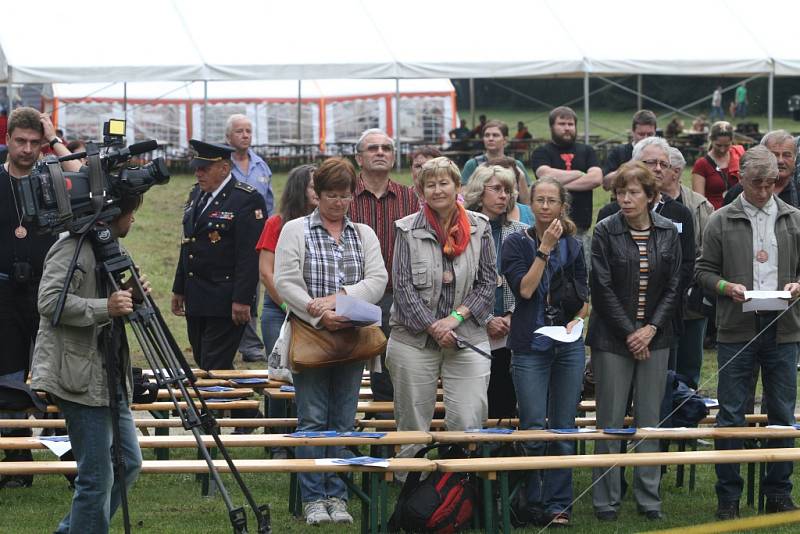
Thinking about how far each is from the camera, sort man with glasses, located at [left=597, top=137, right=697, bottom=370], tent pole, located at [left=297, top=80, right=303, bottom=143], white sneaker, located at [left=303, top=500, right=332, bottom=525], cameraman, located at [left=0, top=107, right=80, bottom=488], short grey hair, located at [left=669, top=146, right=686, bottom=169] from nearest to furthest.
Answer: white sneaker, located at [left=303, top=500, right=332, bottom=525] < man with glasses, located at [left=597, top=137, right=697, bottom=370] < cameraman, located at [left=0, top=107, right=80, bottom=488] < short grey hair, located at [left=669, top=146, right=686, bottom=169] < tent pole, located at [left=297, top=80, right=303, bottom=143]

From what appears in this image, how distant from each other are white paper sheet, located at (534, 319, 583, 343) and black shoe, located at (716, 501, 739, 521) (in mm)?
1193

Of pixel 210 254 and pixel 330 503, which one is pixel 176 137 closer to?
pixel 210 254

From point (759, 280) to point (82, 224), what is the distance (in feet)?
11.9

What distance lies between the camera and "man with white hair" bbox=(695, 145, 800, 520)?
6.87 metres

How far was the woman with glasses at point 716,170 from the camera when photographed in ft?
34.1

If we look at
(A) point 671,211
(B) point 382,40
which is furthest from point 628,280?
(B) point 382,40

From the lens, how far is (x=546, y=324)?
6.83 metres

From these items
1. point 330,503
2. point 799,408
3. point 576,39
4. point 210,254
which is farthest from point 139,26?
point 330,503

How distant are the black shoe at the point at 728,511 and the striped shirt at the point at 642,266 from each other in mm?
1071

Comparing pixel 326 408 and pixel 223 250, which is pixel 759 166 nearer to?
pixel 326 408

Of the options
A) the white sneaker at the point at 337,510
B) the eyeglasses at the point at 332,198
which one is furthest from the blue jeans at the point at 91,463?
the eyeglasses at the point at 332,198

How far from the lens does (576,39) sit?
18438 millimetres

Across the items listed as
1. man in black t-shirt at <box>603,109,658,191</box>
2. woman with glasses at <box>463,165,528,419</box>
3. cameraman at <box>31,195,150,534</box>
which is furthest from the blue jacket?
man in black t-shirt at <box>603,109,658,191</box>

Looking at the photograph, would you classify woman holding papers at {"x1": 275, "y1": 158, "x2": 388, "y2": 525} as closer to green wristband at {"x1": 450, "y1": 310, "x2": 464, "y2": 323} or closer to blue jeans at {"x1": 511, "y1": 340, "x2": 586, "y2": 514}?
green wristband at {"x1": 450, "y1": 310, "x2": 464, "y2": 323}
